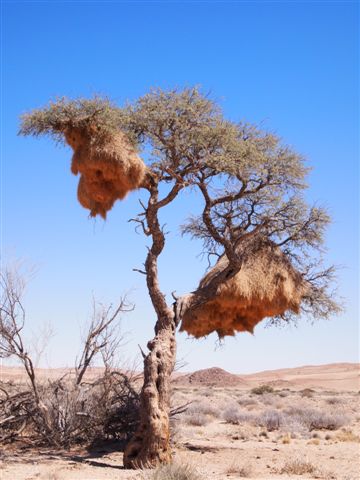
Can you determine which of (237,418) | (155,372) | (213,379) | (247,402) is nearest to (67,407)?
(155,372)

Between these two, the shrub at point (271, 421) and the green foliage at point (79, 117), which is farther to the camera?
the shrub at point (271, 421)

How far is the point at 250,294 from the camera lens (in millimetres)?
15586

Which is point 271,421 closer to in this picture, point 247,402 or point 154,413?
point 154,413

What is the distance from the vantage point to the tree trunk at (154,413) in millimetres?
12469

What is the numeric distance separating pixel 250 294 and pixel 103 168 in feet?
16.0

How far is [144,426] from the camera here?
41.8 feet

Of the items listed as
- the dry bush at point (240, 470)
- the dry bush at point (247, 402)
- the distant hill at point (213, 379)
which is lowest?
the dry bush at point (240, 470)

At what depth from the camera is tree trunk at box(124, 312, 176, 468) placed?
40.9ft

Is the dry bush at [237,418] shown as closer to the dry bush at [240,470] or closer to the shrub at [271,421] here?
the shrub at [271,421]

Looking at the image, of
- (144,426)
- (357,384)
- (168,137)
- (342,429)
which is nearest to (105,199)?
(168,137)

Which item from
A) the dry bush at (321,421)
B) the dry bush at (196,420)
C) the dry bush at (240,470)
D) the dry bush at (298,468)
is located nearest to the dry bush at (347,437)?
the dry bush at (321,421)

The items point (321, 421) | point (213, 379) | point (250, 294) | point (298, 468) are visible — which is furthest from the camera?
point (213, 379)

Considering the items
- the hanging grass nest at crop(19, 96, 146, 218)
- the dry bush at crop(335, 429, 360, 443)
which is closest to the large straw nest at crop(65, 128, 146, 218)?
the hanging grass nest at crop(19, 96, 146, 218)

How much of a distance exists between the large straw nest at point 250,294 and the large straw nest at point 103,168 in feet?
11.1
